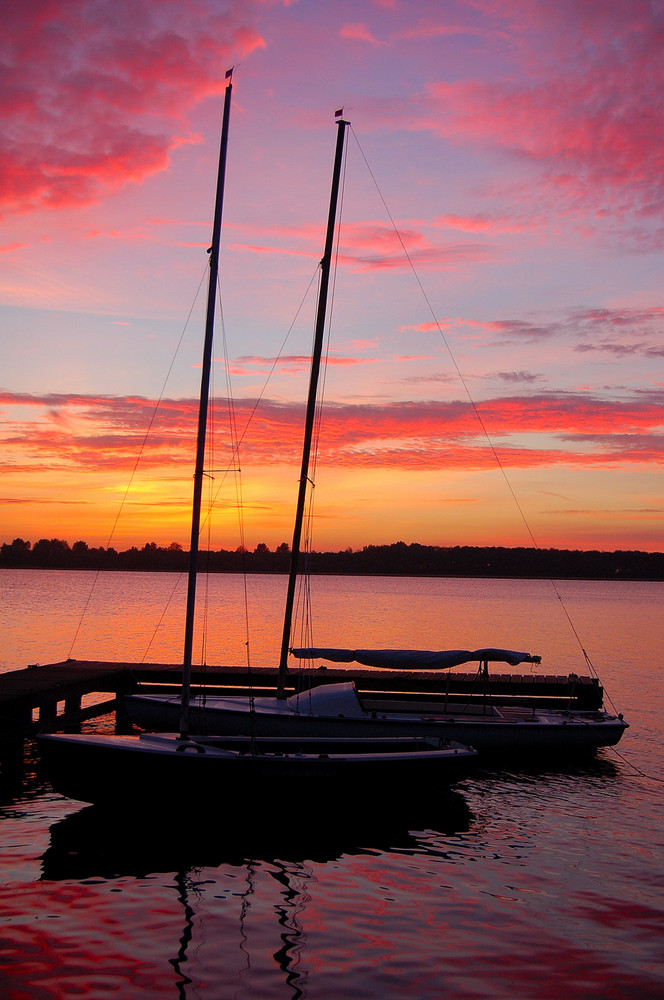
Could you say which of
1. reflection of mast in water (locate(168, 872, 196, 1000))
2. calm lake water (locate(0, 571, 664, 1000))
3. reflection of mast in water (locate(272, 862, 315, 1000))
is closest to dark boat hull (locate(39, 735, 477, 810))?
calm lake water (locate(0, 571, 664, 1000))

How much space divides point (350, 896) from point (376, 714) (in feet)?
28.4

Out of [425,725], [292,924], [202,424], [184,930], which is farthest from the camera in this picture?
[425,725]

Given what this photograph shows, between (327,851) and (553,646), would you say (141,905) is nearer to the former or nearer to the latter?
(327,851)

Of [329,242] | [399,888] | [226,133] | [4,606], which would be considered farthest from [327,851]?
[4,606]

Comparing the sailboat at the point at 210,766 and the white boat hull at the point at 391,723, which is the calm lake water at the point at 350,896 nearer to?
the sailboat at the point at 210,766

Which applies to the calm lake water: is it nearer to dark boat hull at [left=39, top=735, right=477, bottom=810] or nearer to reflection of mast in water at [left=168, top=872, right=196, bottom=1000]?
reflection of mast in water at [left=168, top=872, right=196, bottom=1000]

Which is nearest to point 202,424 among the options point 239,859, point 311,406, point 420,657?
point 311,406

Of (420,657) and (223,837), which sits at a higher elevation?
(420,657)

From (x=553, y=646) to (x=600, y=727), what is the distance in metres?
40.9

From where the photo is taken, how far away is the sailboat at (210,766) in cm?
1616

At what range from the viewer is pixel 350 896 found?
43.4 feet

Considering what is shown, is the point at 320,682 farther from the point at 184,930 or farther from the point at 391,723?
the point at 184,930

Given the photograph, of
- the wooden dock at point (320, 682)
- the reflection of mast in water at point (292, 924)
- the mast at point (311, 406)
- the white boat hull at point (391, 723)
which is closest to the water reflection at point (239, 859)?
the reflection of mast in water at point (292, 924)

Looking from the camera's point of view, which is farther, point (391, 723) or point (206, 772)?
point (391, 723)
